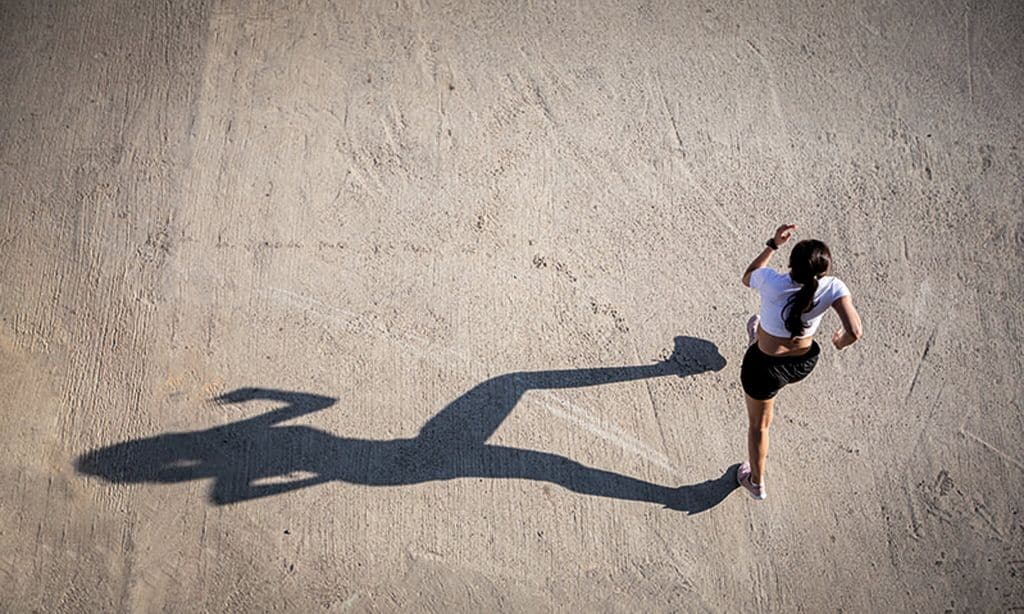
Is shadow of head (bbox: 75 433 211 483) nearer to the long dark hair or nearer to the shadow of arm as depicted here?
the shadow of arm

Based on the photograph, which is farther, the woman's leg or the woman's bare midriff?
the woman's leg

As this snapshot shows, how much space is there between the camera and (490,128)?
578cm

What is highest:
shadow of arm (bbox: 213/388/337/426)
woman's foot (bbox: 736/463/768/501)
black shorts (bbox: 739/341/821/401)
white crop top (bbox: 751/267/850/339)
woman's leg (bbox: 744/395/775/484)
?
white crop top (bbox: 751/267/850/339)

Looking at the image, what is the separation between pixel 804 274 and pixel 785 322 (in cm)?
33

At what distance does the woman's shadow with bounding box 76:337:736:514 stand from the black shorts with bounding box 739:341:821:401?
0.82m

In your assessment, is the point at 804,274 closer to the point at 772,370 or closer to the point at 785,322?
the point at 785,322

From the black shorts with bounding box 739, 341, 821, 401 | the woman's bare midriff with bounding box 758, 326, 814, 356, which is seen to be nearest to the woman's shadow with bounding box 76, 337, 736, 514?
the black shorts with bounding box 739, 341, 821, 401

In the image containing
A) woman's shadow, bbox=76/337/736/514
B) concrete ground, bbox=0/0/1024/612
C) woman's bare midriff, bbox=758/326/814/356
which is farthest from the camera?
woman's shadow, bbox=76/337/736/514

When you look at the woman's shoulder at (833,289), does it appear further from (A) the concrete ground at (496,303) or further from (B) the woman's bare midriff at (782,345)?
(A) the concrete ground at (496,303)

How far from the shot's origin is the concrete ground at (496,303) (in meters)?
4.67

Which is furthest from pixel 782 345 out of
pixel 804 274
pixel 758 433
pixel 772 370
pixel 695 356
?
pixel 695 356

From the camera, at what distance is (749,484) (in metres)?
4.79

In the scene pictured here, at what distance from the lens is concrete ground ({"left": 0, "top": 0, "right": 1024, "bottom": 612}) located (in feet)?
15.3

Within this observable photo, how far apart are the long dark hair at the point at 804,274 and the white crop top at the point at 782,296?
0.11ft
